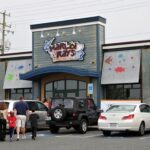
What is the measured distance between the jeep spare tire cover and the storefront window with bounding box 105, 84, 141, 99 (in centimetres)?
1153

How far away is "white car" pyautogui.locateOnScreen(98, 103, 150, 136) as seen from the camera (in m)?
19.5

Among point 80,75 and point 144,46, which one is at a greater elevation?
point 144,46

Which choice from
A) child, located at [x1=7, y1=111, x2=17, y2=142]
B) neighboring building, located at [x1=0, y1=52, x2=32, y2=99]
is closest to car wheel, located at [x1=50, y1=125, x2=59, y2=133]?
child, located at [x1=7, y1=111, x2=17, y2=142]

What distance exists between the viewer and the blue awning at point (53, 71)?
105ft

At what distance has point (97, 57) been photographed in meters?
32.9

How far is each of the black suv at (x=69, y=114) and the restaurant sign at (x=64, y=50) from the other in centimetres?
1173

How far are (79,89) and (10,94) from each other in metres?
7.04

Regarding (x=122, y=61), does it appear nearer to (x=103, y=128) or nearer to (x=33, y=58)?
(x=33, y=58)

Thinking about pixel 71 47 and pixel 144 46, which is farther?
pixel 71 47

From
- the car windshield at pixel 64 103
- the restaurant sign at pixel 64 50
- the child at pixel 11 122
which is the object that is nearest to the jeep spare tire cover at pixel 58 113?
the car windshield at pixel 64 103

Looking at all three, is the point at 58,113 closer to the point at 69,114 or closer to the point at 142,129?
the point at 69,114

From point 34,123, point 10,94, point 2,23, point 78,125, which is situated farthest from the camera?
point 2,23

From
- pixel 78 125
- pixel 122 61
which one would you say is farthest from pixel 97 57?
pixel 78 125

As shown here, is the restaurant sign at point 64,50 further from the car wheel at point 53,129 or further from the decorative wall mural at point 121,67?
the car wheel at point 53,129
